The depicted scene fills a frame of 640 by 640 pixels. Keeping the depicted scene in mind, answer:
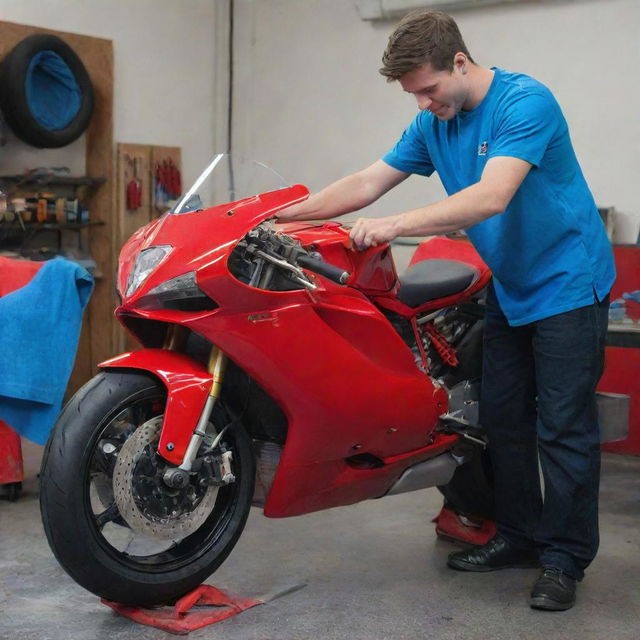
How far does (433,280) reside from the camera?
107 inches

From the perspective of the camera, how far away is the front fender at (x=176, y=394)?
7.23 ft

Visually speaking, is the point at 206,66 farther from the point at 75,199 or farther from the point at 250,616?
the point at 250,616

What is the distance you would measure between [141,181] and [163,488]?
3758 mm

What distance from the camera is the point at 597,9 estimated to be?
15.5 ft

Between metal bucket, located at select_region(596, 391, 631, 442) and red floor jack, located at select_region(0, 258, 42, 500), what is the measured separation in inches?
74.9

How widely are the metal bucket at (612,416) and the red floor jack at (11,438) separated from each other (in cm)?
190

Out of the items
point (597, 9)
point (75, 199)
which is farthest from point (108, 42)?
point (597, 9)

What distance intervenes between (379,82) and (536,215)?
333 cm

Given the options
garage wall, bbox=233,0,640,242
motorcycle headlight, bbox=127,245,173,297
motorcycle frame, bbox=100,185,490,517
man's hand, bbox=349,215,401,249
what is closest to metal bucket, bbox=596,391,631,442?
motorcycle frame, bbox=100,185,490,517

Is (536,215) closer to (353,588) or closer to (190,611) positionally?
(353,588)

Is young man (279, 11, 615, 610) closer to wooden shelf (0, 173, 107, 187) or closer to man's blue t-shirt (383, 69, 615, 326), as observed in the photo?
man's blue t-shirt (383, 69, 615, 326)

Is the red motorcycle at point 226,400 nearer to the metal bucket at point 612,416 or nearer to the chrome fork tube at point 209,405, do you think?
the chrome fork tube at point 209,405

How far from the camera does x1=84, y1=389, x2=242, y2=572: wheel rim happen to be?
2219 mm

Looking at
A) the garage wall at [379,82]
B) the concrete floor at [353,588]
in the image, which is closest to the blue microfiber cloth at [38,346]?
the concrete floor at [353,588]
